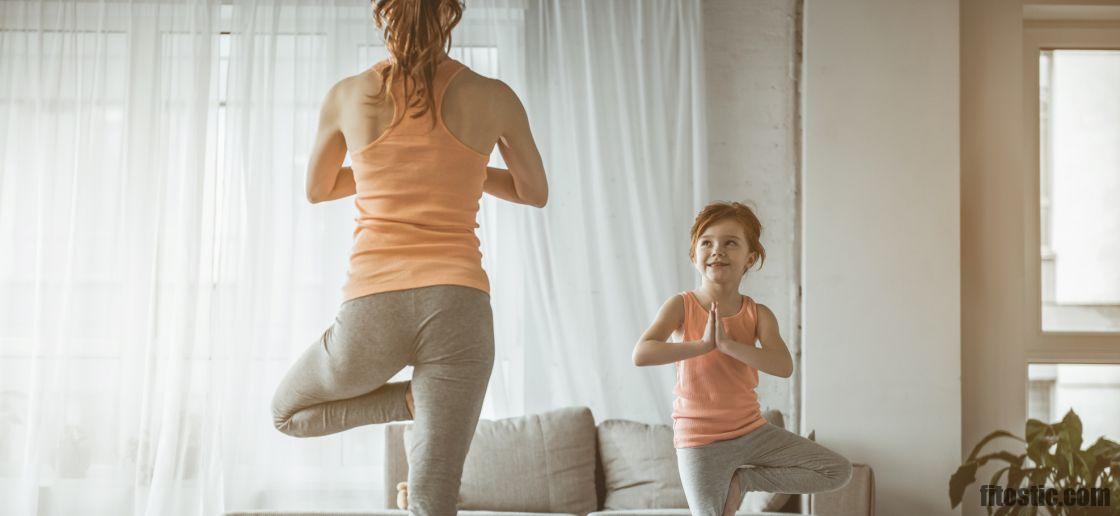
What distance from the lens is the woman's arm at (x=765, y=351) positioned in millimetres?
2162

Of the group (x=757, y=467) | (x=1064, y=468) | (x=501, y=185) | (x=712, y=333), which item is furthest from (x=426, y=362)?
(x=1064, y=468)

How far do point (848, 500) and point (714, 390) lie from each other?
128 cm

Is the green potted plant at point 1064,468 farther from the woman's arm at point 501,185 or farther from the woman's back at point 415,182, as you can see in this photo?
the woman's back at point 415,182

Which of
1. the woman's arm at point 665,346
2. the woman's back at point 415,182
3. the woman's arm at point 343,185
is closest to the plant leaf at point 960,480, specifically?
the woman's arm at point 665,346

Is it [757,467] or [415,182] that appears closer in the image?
[415,182]

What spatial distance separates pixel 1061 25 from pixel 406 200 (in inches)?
137

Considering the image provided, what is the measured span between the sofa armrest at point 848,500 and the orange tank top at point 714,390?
1.10 m

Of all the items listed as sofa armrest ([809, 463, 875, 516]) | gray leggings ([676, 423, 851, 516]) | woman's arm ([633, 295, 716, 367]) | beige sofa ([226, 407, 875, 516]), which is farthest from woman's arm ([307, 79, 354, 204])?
sofa armrest ([809, 463, 875, 516])

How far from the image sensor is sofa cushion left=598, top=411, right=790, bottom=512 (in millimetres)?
3389

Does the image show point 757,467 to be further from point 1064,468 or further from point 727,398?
point 1064,468

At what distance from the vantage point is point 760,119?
4004 mm

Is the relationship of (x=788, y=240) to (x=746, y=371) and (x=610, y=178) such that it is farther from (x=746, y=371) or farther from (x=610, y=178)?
(x=746, y=371)

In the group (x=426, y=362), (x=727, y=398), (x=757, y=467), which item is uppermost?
(x=426, y=362)

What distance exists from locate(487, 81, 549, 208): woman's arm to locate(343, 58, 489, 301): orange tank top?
0.40 feet
